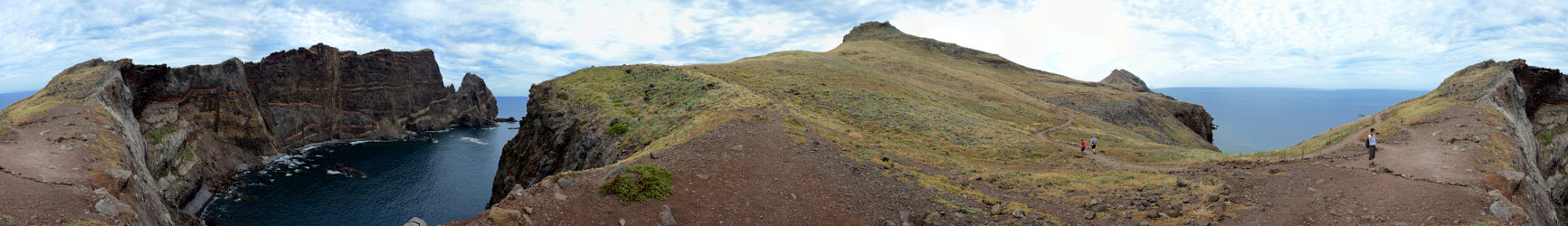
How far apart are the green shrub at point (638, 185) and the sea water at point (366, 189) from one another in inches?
1996

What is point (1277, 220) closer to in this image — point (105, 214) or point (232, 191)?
point (105, 214)

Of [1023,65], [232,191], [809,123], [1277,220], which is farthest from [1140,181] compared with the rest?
[1023,65]

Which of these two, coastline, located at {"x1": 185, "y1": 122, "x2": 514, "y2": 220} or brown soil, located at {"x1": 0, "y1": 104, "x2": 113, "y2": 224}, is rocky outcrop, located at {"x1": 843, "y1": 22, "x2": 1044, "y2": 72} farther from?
Result: brown soil, located at {"x1": 0, "y1": 104, "x2": 113, "y2": 224}

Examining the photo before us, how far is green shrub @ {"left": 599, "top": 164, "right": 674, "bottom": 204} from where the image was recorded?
57.1ft

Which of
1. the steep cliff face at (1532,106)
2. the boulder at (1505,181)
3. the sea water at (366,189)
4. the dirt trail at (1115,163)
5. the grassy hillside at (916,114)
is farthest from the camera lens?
the sea water at (366,189)

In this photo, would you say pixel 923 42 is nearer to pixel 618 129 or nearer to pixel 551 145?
pixel 551 145

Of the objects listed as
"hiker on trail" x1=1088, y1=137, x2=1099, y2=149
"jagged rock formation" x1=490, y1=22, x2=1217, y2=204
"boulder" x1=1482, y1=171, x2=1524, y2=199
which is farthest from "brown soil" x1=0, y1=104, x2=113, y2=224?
"hiker on trail" x1=1088, y1=137, x2=1099, y2=149

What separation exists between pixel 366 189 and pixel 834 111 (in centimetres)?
6016

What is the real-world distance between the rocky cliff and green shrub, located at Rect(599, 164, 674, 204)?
17.7 metres

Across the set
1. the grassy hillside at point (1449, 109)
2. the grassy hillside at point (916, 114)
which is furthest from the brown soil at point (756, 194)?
the grassy hillside at point (1449, 109)

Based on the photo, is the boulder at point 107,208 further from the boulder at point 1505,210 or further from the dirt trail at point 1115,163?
the dirt trail at point 1115,163

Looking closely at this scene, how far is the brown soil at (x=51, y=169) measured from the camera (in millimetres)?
18828

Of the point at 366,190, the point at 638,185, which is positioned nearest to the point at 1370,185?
the point at 638,185

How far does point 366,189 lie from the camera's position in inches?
2844
